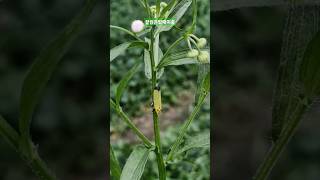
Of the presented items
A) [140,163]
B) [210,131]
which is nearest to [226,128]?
[210,131]

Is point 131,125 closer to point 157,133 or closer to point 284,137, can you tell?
point 157,133

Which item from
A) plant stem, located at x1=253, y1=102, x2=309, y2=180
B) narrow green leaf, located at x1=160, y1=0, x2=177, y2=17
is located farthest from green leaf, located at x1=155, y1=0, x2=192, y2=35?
plant stem, located at x1=253, y1=102, x2=309, y2=180

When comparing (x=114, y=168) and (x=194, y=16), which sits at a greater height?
(x=194, y=16)

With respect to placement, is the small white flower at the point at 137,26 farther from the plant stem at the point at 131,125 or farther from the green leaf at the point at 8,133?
the green leaf at the point at 8,133

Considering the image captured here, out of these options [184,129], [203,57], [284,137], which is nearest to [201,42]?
[203,57]

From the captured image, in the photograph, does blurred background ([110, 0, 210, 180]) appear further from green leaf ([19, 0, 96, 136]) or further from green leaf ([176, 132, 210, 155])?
green leaf ([19, 0, 96, 136])

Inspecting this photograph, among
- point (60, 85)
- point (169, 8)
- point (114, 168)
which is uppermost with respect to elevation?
point (169, 8)

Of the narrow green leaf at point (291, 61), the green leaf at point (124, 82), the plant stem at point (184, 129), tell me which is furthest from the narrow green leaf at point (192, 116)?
the narrow green leaf at point (291, 61)
